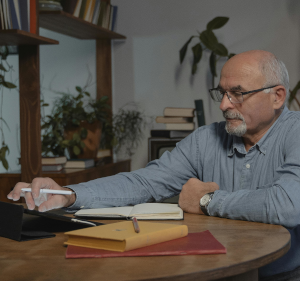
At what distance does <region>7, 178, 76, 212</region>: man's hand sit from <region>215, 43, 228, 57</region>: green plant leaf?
202 cm

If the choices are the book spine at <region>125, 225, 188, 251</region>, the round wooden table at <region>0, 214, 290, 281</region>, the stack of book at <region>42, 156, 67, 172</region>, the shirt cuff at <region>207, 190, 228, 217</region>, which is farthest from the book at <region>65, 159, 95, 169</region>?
the book spine at <region>125, 225, 188, 251</region>

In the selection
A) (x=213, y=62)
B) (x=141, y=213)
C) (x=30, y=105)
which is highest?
(x=213, y=62)

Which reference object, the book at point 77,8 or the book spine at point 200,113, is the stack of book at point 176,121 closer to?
the book spine at point 200,113

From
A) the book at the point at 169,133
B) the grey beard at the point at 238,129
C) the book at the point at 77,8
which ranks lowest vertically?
the book at the point at 169,133

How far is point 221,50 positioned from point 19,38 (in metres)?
1.48

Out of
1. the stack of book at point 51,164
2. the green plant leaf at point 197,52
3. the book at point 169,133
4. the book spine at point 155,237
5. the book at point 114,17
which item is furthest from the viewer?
the book at point 114,17

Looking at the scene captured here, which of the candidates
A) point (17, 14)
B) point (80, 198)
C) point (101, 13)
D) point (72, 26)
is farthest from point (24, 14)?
point (80, 198)

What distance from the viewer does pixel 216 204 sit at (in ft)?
3.84

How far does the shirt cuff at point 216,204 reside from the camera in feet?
3.83

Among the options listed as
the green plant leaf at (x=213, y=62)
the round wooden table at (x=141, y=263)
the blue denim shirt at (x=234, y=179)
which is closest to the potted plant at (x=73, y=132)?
the green plant leaf at (x=213, y=62)

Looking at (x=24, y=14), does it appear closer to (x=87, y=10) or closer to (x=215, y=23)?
(x=87, y=10)

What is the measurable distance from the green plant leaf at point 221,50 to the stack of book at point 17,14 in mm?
1386

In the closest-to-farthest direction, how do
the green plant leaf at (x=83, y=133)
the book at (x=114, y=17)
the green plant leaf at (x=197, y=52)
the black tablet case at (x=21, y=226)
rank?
the black tablet case at (x=21, y=226) < the green plant leaf at (x=83, y=133) < the green plant leaf at (x=197, y=52) < the book at (x=114, y=17)

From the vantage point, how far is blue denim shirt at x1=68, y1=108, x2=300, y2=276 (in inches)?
43.4
